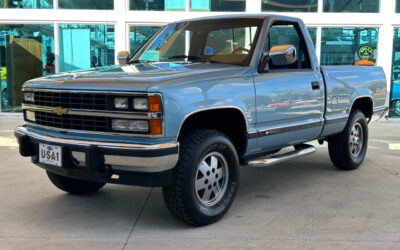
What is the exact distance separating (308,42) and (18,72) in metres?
9.12

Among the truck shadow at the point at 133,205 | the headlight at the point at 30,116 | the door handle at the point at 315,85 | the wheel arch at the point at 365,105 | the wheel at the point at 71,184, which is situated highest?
the door handle at the point at 315,85

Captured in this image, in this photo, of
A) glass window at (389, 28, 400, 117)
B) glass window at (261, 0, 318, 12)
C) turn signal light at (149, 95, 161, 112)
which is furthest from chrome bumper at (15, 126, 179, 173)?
glass window at (389, 28, 400, 117)

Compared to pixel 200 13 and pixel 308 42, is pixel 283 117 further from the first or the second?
pixel 200 13

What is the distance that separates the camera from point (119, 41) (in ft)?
36.1

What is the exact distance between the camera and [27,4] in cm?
1089

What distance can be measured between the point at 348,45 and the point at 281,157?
26.6ft

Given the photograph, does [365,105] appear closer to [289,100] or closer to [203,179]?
[289,100]

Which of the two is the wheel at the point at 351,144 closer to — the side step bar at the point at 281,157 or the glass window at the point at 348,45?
the side step bar at the point at 281,157

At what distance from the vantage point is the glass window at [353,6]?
36.7 ft

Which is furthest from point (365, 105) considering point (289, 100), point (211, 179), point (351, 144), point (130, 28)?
point (130, 28)

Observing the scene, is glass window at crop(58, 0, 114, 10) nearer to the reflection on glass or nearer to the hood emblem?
the reflection on glass

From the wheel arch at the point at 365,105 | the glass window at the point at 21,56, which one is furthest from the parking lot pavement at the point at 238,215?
the glass window at the point at 21,56

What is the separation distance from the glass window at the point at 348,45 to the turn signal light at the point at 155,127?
921 cm

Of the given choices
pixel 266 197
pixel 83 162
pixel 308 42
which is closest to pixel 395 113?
pixel 308 42
